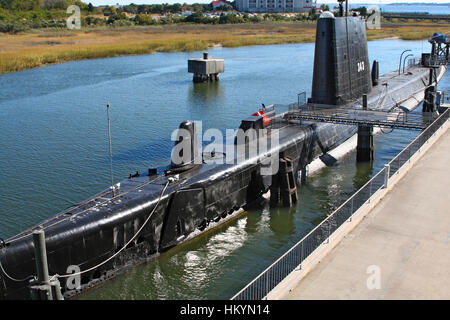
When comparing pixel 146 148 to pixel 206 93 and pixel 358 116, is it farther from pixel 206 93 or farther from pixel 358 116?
pixel 206 93

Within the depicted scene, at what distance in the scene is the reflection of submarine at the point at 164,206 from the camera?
45.9 feet

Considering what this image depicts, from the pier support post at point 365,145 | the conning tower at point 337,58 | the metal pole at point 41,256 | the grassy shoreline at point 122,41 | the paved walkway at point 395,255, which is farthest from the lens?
the grassy shoreline at point 122,41

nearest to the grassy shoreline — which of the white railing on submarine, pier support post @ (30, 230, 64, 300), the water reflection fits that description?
the water reflection

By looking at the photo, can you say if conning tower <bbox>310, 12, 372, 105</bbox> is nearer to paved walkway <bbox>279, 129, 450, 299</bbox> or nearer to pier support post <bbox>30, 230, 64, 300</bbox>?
paved walkway <bbox>279, 129, 450, 299</bbox>

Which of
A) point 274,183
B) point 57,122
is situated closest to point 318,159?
point 274,183

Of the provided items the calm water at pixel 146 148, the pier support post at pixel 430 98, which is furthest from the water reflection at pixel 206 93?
the pier support post at pixel 430 98

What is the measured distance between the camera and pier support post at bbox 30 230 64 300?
9.44 meters

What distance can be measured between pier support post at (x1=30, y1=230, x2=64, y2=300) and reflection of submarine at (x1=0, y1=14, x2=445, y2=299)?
12.0 feet

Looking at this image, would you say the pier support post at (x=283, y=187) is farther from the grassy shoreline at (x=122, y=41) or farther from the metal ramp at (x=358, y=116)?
the grassy shoreline at (x=122, y=41)

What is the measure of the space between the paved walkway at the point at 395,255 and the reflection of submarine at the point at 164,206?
5866mm

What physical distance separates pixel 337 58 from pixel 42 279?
22.2m

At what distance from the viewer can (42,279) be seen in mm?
9766

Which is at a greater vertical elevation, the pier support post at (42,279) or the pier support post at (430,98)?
the pier support post at (430,98)

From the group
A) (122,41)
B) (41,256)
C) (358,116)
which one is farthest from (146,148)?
(122,41)
